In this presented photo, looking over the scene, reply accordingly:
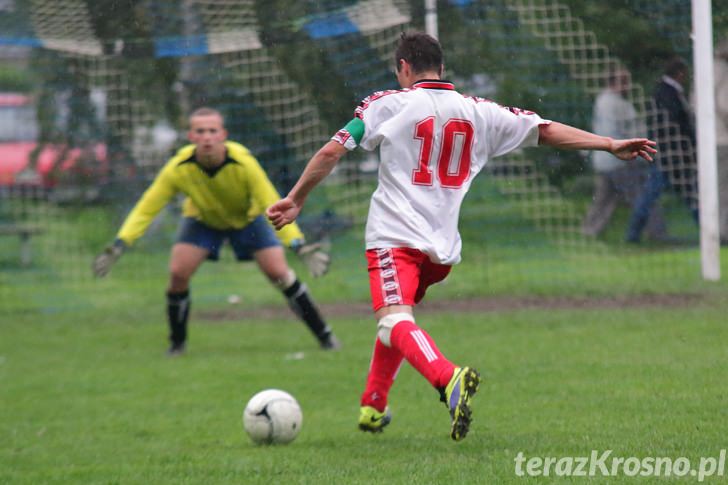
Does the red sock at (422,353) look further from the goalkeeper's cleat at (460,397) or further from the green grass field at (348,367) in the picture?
the green grass field at (348,367)

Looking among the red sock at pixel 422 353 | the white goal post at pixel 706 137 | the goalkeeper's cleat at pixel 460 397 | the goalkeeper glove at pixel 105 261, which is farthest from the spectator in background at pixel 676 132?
the goalkeeper's cleat at pixel 460 397

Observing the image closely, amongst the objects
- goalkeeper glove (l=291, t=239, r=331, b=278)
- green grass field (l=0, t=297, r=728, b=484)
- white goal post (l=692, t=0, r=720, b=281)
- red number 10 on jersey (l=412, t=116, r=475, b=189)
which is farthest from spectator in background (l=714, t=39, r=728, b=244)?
red number 10 on jersey (l=412, t=116, r=475, b=189)

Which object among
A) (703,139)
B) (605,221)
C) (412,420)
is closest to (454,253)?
(412,420)

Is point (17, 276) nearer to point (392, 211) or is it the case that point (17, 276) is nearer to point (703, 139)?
point (703, 139)

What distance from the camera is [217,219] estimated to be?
9609mm

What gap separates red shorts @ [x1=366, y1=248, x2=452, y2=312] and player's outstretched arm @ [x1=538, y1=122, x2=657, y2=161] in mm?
811

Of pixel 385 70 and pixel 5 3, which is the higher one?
pixel 5 3

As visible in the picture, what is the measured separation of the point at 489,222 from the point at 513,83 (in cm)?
157

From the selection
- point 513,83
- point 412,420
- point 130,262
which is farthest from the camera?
point 130,262

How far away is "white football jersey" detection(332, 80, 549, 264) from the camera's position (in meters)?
5.54

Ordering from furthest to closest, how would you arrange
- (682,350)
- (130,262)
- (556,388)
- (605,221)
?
(130,262), (605,221), (682,350), (556,388)

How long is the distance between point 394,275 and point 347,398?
2.18 m

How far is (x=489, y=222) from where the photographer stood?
1306 cm

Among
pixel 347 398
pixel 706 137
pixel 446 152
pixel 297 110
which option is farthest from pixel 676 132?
pixel 446 152
